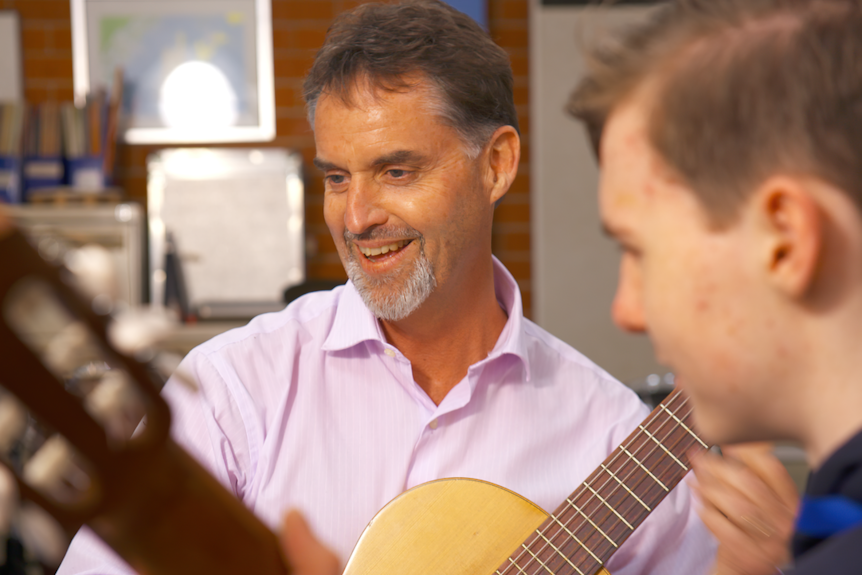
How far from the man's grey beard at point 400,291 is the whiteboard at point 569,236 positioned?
2.23 metres

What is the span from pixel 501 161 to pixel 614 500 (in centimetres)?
73

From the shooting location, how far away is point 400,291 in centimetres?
142

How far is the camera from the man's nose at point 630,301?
0.69 meters

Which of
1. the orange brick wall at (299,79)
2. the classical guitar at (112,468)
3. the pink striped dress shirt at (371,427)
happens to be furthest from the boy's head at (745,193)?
the orange brick wall at (299,79)

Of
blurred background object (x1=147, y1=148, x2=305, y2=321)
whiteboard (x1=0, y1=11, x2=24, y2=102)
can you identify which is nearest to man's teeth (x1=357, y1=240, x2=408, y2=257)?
blurred background object (x1=147, y1=148, x2=305, y2=321)

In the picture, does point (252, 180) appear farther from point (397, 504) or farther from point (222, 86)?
point (397, 504)

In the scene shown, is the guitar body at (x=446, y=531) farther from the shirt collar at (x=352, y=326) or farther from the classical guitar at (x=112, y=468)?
the classical guitar at (x=112, y=468)

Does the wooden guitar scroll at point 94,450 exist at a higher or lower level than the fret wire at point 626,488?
higher

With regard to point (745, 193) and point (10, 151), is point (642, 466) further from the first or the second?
point (10, 151)

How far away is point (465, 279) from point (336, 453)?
0.42 metres

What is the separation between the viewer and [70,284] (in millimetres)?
434

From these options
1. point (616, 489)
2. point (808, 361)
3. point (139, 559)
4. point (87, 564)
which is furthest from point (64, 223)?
point (808, 361)

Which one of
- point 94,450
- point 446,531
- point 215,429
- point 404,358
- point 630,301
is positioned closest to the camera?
point 94,450

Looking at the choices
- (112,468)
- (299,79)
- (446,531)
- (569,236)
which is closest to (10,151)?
(299,79)
